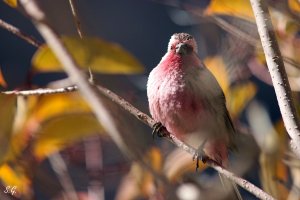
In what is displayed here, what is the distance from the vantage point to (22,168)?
91.4 inches

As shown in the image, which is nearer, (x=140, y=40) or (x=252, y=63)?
(x=252, y=63)

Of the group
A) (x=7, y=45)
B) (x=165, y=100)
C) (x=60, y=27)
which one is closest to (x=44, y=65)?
(x=60, y=27)

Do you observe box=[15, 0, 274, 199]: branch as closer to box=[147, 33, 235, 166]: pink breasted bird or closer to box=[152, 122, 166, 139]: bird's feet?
box=[152, 122, 166, 139]: bird's feet

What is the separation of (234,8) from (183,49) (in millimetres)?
1177

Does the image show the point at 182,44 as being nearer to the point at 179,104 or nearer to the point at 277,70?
the point at 179,104

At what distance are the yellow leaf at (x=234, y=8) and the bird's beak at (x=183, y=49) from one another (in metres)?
1.11

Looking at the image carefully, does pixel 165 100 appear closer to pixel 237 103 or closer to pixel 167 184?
pixel 237 103

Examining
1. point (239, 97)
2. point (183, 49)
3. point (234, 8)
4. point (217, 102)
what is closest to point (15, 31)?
point (234, 8)

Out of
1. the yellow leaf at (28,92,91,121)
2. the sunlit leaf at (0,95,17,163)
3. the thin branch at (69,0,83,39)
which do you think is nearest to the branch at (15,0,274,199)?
the thin branch at (69,0,83,39)

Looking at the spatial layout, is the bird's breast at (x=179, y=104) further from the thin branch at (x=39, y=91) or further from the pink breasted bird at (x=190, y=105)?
the thin branch at (x=39, y=91)

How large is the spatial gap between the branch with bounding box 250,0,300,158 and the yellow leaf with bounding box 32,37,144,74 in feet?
1.57

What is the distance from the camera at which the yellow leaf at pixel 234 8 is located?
2.77 m

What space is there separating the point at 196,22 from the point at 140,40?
4.04ft

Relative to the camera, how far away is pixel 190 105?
3625 mm
